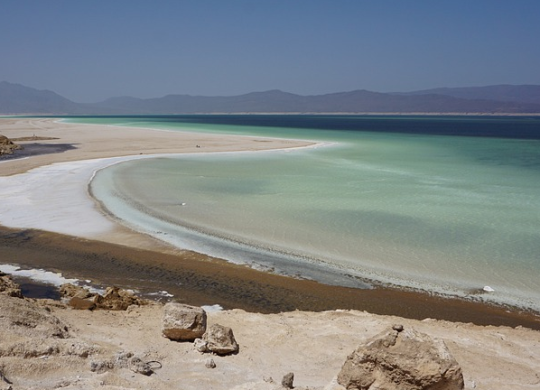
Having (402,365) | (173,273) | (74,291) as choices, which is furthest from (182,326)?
(173,273)

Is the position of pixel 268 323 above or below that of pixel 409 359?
below

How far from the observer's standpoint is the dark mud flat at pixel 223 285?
756cm

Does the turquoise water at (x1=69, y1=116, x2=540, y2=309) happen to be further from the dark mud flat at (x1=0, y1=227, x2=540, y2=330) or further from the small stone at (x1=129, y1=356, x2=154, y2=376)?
the small stone at (x1=129, y1=356, x2=154, y2=376)

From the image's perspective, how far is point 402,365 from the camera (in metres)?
4.19

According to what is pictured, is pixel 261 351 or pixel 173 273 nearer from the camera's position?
pixel 261 351

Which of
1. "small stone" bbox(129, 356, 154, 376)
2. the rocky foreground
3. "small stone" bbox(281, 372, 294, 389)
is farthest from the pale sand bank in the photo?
"small stone" bbox(281, 372, 294, 389)

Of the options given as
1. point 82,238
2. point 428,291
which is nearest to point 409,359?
point 428,291

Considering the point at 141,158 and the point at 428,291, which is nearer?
the point at 428,291

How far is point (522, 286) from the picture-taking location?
339 inches

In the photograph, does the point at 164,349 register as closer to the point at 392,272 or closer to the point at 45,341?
the point at 45,341

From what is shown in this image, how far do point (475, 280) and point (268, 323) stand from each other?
444cm

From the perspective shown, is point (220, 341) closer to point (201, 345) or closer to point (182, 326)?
point (201, 345)

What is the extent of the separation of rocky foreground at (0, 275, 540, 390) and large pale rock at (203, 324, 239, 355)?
1cm

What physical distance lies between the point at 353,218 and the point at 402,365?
9.21 m
